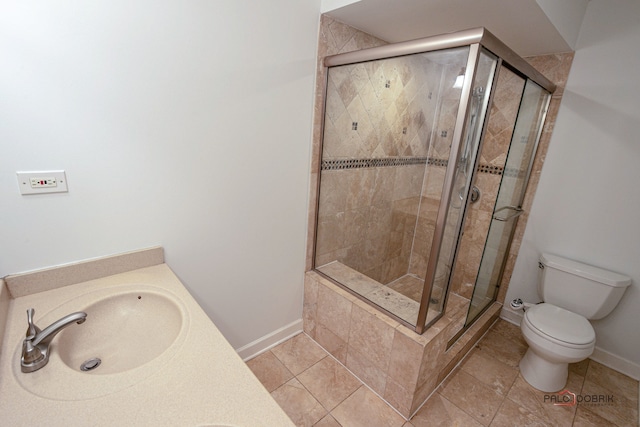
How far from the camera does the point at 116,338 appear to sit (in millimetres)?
1055

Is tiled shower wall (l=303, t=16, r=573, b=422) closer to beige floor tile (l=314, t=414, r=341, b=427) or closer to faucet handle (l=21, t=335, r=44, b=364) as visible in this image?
beige floor tile (l=314, t=414, r=341, b=427)

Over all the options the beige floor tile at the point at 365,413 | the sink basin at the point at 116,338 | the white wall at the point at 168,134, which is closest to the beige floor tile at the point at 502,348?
the beige floor tile at the point at 365,413

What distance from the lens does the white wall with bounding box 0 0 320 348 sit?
974 mm

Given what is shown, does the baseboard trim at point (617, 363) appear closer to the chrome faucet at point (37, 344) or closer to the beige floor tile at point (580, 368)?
the beige floor tile at point (580, 368)

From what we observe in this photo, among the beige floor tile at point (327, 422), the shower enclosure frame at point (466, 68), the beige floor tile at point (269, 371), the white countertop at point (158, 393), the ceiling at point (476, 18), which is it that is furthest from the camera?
the beige floor tile at point (269, 371)

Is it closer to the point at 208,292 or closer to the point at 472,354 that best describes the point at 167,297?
the point at 208,292

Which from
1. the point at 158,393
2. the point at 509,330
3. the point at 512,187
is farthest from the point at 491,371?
the point at 158,393

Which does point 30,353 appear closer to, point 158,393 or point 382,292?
point 158,393

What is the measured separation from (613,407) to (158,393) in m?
2.47

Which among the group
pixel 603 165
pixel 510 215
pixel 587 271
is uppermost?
pixel 603 165

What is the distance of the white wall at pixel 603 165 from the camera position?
1.75 meters

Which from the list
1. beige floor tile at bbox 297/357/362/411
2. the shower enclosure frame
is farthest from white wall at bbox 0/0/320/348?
beige floor tile at bbox 297/357/362/411

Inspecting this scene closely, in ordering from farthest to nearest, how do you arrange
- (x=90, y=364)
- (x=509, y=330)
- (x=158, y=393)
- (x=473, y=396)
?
(x=509, y=330) < (x=473, y=396) < (x=90, y=364) < (x=158, y=393)

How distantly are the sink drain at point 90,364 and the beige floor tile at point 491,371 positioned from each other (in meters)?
2.03
